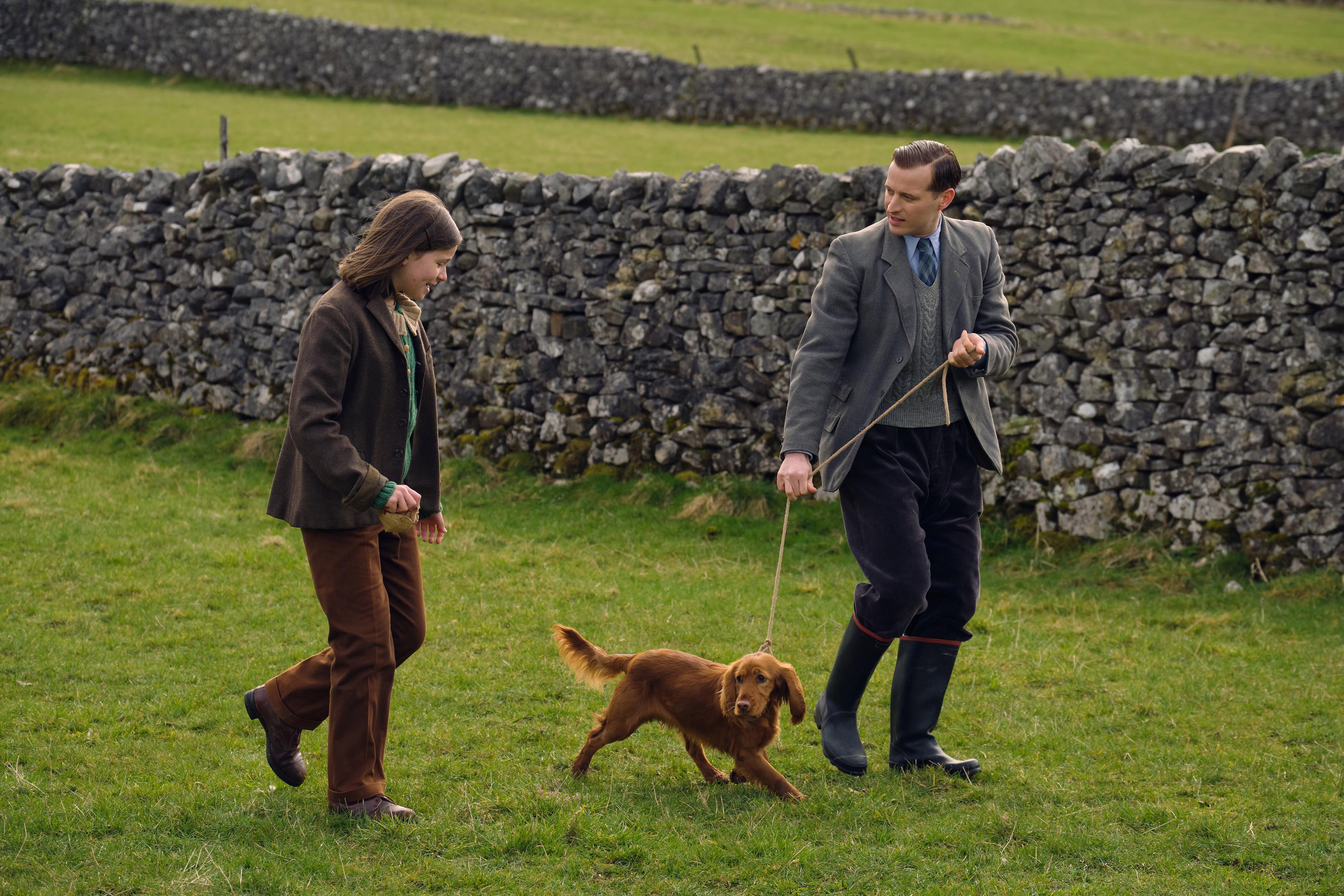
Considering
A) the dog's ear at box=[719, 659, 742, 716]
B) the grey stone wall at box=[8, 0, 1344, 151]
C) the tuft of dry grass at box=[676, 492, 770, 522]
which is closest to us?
the dog's ear at box=[719, 659, 742, 716]

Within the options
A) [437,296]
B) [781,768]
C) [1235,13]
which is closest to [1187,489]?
[781,768]

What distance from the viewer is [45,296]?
12.1 m

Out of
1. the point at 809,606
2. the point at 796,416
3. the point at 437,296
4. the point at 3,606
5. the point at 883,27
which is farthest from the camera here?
the point at 883,27

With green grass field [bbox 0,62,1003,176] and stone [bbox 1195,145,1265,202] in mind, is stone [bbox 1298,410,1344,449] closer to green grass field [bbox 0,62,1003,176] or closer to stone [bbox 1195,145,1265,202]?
stone [bbox 1195,145,1265,202]

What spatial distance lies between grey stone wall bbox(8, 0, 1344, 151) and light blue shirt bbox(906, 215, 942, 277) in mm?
18882

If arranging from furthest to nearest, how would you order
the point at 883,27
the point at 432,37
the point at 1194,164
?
1. the point at 883,27
2. the point at 432,37
3. the point at 1194,164

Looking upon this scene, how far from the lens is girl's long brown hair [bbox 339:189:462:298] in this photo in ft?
12.8

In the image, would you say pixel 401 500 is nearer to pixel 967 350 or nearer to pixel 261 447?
pixel 967 350

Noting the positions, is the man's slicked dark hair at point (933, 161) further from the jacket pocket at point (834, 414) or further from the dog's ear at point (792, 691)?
the dog's ear at point (792, 691)

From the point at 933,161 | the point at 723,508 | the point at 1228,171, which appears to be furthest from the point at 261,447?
the point at 1228,171

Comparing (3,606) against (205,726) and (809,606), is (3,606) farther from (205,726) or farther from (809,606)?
(809,606)

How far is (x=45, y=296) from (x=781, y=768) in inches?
414

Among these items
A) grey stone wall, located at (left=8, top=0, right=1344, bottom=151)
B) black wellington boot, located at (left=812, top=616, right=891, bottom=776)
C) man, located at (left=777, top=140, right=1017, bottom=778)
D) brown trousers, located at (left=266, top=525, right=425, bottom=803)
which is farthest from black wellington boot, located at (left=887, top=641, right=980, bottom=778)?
grey stone wall, located at (left=8, top=0, right=1344, bottom=151)

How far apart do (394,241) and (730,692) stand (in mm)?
1983
